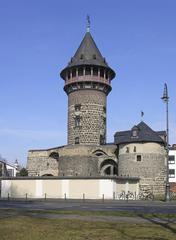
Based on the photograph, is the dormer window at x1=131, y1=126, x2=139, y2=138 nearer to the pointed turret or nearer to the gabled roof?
the gabled roof

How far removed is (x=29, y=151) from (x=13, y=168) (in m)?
64.9

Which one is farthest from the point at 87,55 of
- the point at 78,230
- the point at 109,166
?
the point at 78,230

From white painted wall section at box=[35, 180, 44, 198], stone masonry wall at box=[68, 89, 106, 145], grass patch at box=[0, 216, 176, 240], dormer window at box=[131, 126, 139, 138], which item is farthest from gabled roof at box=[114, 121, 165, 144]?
grass patch at box=[0, 216, 176, 240]

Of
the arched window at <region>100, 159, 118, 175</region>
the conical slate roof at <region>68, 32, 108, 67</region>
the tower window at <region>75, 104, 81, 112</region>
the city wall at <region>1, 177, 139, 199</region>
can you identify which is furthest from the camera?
the conical slate roof at <region>68, 32, 108, 67</region>

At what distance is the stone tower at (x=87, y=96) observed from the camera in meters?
57.0

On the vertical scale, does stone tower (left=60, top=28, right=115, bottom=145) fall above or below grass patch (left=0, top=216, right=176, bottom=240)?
above

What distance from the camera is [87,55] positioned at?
59.6m

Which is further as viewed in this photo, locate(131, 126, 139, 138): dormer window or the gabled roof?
locate(131, 126, 139, 138): dormer window

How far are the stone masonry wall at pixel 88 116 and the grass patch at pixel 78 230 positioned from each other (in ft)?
135

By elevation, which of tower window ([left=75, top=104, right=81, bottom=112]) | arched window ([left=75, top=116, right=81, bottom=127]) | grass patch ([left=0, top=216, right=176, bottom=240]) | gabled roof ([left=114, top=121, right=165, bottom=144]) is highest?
tower window ([left=75, top=104, right=81, bottom=112])

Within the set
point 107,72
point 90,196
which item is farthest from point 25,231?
point 107,72

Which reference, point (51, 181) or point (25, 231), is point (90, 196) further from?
point (25, 231)

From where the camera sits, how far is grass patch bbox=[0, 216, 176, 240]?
11719 mm

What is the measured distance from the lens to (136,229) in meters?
13.3
